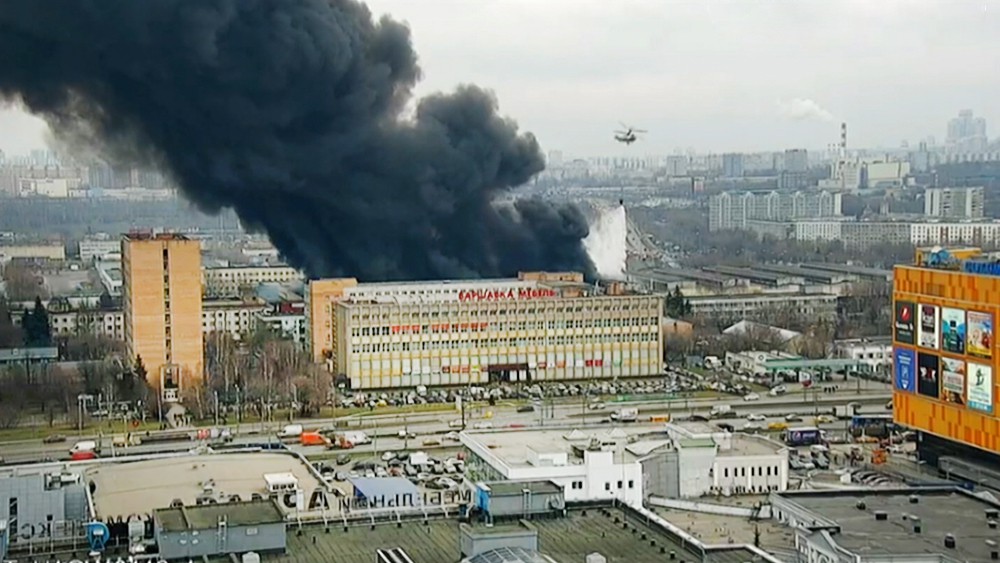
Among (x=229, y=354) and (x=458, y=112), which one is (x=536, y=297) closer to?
(x=229, y=354)

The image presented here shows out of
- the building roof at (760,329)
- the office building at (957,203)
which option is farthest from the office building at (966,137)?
the building roof at (760,329)

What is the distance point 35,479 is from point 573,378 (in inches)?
737

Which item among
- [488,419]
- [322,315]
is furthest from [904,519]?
[322,315]

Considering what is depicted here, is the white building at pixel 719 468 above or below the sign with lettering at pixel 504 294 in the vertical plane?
below

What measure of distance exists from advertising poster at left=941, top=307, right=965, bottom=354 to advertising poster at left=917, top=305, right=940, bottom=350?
152mm

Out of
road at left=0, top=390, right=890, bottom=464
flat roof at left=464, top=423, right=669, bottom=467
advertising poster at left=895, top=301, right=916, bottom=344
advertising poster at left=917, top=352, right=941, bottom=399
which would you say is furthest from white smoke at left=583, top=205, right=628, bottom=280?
flat roof at left=464, top=423, right=669, bottom=467

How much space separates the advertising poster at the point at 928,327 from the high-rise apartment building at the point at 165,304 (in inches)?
579

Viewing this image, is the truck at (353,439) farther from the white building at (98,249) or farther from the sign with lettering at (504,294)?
the white building at (98,249)

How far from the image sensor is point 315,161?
37688 millimetres

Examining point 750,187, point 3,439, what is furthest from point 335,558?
point 750,187

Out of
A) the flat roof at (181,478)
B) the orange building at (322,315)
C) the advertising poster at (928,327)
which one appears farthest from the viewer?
the orange building at (322,315)

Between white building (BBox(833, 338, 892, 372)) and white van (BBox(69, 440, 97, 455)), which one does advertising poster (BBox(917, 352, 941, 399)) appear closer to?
white building (BBox(833, 338, 892, 372))

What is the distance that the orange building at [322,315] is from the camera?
1329 inches

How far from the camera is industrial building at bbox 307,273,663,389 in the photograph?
31.2 m
